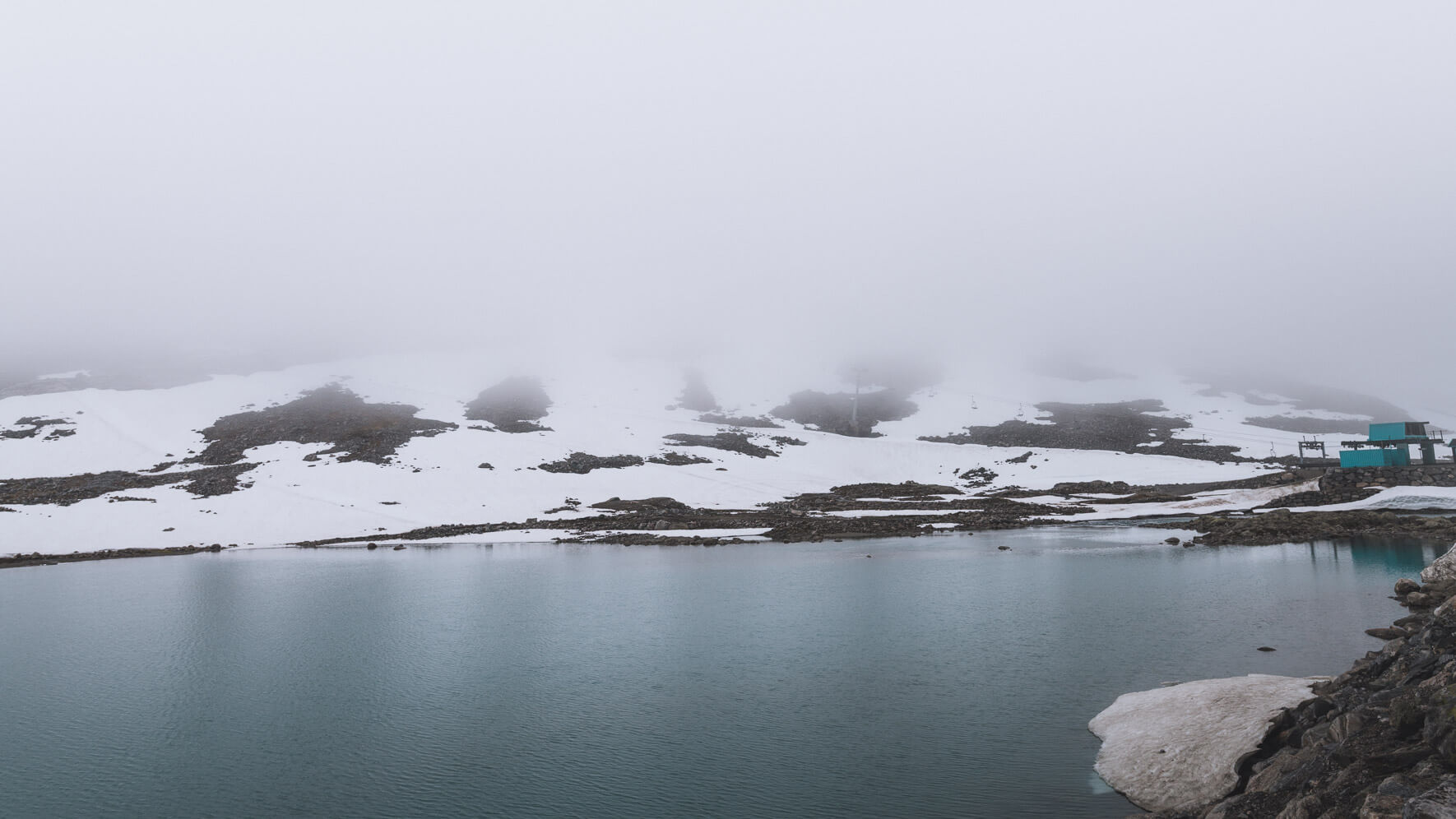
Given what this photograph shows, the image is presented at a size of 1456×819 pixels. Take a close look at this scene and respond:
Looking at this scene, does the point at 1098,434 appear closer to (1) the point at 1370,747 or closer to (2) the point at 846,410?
(2) the point at 846,410

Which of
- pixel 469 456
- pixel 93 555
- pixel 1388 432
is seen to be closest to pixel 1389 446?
pixel 1388 432

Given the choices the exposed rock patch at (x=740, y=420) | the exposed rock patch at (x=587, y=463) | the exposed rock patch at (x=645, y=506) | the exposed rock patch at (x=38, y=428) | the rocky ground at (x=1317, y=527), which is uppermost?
the exposed rock patch at (x=740, y=420)

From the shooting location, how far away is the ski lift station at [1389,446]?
78438mm

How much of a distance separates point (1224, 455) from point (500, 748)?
117m

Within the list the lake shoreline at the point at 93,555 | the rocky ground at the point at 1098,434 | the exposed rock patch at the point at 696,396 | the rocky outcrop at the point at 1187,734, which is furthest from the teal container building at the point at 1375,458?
the lake shoreline at the point at 93,555

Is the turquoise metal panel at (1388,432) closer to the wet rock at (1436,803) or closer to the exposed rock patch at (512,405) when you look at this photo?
the wet rock at (1436,803)

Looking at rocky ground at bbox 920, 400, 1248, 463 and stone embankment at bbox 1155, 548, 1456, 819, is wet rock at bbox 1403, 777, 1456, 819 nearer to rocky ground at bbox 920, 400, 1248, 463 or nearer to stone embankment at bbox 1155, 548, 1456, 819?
stone embankment at bbox 1155, 548, 1456, 819

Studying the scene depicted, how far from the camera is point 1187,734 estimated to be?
16297 mm

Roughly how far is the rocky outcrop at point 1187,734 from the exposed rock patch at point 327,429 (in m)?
89.1

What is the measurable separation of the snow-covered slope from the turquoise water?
31.6 metres

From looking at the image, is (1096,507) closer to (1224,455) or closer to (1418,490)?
(1418,490)

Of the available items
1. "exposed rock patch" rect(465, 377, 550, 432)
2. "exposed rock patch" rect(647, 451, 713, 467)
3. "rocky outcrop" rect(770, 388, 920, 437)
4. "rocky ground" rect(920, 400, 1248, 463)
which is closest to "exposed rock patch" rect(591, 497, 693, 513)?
"exposed rock patch" rect(647, 451, 713, 467)

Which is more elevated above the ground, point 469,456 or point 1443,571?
point 469,456

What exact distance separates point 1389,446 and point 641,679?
294ft
